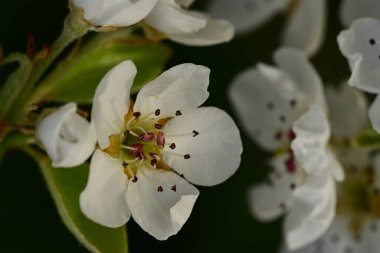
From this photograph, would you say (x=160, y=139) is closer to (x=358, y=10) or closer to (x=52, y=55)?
(x=52, y=55)

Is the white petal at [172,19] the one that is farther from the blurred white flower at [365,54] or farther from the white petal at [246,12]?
the white petal at [246,12]

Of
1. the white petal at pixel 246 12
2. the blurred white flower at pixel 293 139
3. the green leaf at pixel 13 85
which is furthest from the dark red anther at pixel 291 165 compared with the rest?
the green leaf at pixel 13 85

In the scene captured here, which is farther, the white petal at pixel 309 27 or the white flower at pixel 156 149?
the white petal at pixel 309 27

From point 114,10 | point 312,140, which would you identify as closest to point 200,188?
point 312,140

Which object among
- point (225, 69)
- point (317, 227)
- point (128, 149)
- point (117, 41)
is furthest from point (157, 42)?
point (225, 69)

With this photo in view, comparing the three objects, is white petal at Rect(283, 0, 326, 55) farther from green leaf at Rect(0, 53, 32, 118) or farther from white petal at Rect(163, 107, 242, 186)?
green leaf at Rect(0, 53, 32, 118)
